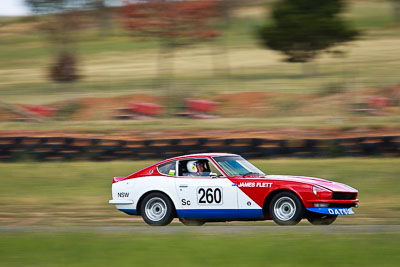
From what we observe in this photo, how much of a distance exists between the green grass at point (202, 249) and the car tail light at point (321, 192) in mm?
1130

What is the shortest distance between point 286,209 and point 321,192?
0.56 m

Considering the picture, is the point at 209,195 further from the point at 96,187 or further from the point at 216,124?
the point at 216,124

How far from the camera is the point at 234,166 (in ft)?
33.9

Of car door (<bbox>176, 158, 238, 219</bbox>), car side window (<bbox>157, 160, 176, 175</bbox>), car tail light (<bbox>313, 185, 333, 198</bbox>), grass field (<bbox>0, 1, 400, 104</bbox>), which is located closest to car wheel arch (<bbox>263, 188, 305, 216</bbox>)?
car tail light (<bbox>313, 185, 333, 198</bbox>)

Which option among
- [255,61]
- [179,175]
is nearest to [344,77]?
[255,61]

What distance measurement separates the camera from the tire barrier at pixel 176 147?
17078mm

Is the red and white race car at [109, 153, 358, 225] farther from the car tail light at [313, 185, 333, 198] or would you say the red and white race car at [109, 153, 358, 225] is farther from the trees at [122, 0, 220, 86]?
the trees at [122, 0, 220, 86]

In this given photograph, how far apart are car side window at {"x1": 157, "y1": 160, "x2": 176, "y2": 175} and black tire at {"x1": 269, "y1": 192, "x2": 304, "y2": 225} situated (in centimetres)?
172

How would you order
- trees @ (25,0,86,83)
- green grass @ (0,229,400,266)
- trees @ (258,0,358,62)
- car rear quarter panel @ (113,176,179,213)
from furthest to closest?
1. trees @ (25,0,86,83)
2. trees @ (258,0,358,62)
3. car rear quarter panel @ (113,176,179,213)
4. green grass @ (0,229,400,266)

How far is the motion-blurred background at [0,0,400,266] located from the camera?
7.73 metres

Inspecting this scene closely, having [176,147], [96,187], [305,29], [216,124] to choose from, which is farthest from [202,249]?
[305,29]

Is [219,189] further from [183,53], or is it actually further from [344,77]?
[183,53]

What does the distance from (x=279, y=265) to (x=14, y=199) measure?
8.76 meters

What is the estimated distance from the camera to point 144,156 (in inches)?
695
